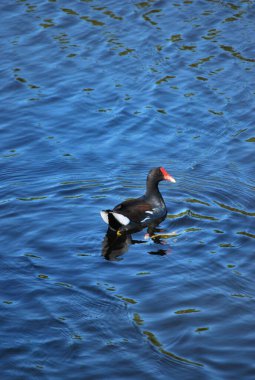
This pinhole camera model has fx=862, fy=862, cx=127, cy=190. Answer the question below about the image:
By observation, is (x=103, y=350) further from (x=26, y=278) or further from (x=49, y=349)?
(x=26, y=278)

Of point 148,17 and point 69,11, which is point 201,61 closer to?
point 148,17

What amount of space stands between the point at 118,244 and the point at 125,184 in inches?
75.2

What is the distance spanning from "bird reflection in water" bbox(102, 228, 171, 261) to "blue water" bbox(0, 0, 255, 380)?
5cm

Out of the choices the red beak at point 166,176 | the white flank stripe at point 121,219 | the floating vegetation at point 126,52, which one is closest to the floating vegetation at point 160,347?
the white flank stripe at point 121,219

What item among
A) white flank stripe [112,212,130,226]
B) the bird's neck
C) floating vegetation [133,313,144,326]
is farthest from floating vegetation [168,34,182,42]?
floating vegetation [133,313,144,326]

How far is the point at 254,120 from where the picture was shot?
608 inches

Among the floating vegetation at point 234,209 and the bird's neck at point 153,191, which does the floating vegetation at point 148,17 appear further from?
the floating vegetation at point 234,209

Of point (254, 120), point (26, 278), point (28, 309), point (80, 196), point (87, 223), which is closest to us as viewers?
point (28, 309)

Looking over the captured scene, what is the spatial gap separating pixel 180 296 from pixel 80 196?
3345mm

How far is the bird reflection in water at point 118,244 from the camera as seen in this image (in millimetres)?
11354

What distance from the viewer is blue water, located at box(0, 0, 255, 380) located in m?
9.13

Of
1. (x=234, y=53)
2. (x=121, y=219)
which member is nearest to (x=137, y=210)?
(x=121, y=219)

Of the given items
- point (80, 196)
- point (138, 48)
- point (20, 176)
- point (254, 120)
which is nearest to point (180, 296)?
point (80, 196)

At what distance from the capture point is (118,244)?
11.8 m
